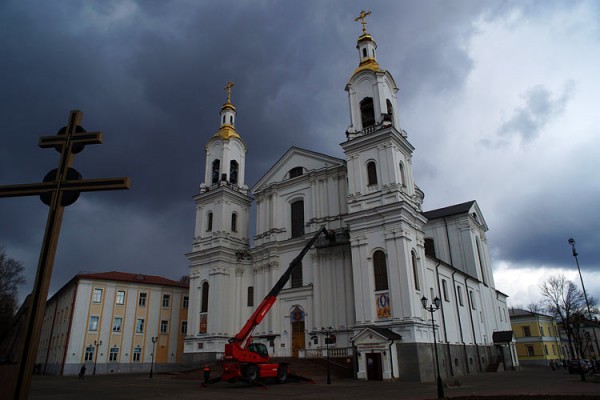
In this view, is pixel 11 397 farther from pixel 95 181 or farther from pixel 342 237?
pixel 342 237

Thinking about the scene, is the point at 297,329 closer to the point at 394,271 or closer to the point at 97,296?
the point at 394,271

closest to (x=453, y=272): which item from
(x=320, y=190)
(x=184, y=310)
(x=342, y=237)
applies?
(x=342, y=237)

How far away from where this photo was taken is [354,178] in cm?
3148

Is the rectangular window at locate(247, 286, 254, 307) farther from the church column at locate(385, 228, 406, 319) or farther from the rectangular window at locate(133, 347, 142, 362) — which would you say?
the rectangular window at locate(133, 347, 142, 362)

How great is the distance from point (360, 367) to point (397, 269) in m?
6.41

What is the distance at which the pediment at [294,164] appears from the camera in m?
36.7

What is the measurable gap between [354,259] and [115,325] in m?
28.4

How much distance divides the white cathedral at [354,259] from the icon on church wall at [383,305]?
0.09 meters

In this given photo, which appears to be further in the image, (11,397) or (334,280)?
(334,280)

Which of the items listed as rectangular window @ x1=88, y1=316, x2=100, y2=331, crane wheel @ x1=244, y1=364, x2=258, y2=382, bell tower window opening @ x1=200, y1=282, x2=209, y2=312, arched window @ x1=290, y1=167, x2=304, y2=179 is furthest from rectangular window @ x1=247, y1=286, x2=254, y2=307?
rectangular window @ x1=88, y1=316, x2=100, y2=331

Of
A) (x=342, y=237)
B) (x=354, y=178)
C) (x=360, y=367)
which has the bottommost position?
(x=360, y=367)

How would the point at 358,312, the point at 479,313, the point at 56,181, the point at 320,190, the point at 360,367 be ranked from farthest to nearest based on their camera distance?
the point at 479,313 < the point at 320,190 < the point at 358,312 < the point at 360,367 < the point at 56,181

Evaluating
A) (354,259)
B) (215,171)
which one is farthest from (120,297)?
(354,259)

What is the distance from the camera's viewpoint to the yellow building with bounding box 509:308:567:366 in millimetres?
61719
